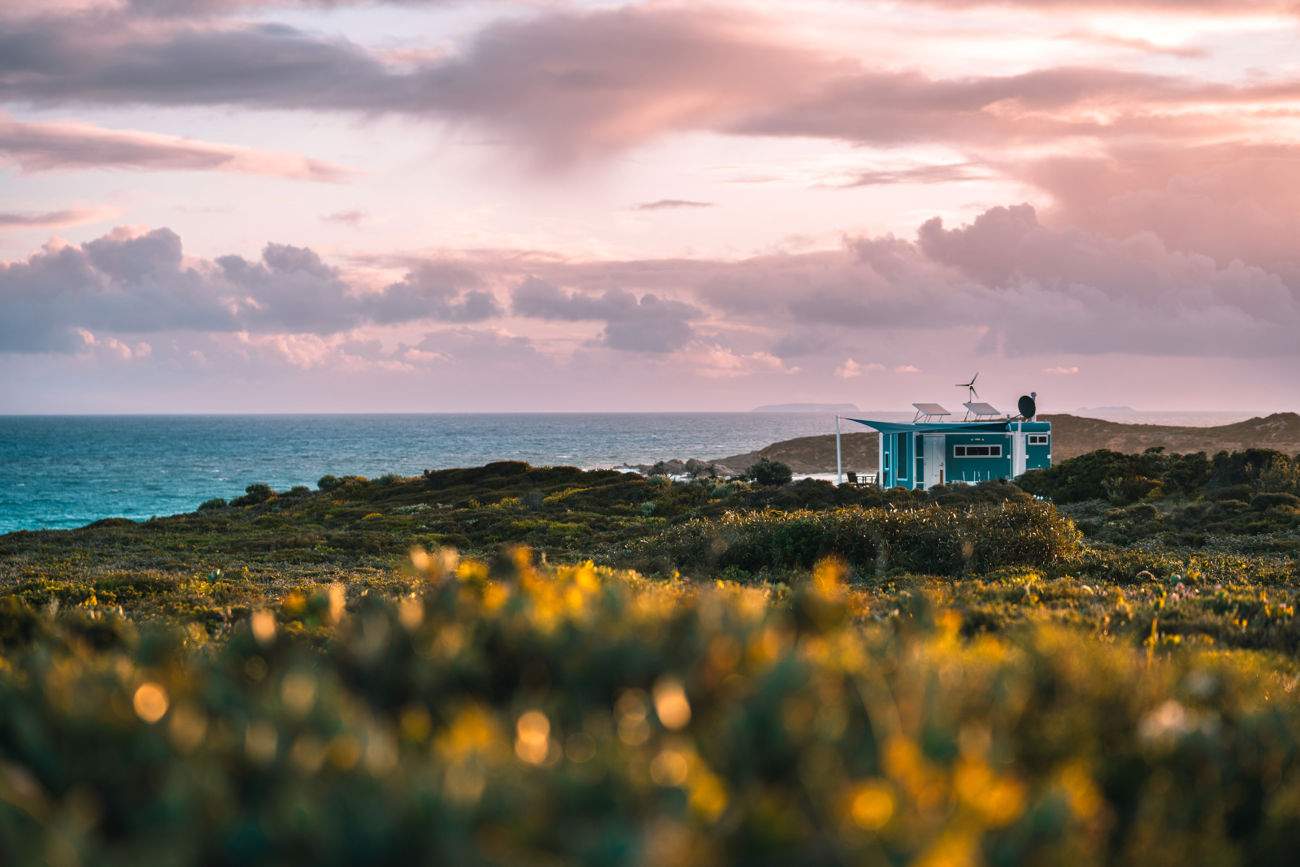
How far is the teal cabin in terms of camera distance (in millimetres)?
37688

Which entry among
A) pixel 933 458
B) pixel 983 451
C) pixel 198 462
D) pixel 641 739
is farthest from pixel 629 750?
pixel 198 462

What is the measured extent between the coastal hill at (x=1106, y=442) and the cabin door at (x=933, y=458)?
28.5m

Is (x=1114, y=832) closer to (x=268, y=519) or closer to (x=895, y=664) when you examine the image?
(x=895, y=664)

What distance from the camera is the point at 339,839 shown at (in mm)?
1999

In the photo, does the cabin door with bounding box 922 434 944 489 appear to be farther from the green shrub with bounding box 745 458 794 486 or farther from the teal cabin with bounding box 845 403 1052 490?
the green shrub with bounding box 745 458 794 486

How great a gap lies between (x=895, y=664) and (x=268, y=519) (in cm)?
3037

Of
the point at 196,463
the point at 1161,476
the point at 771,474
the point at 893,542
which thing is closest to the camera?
the point at 893,542

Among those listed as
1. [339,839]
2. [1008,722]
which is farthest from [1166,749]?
[339,839]

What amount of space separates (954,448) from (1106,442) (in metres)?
47.8

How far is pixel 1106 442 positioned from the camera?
77250 millimetres

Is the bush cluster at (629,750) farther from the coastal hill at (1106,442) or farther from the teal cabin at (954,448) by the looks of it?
the coastal hill at (1106,442)

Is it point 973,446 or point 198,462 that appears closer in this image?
point 973,446

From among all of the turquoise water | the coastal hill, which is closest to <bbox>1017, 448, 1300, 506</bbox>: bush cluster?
the coastal hill

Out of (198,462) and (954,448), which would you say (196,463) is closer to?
(198,462)
